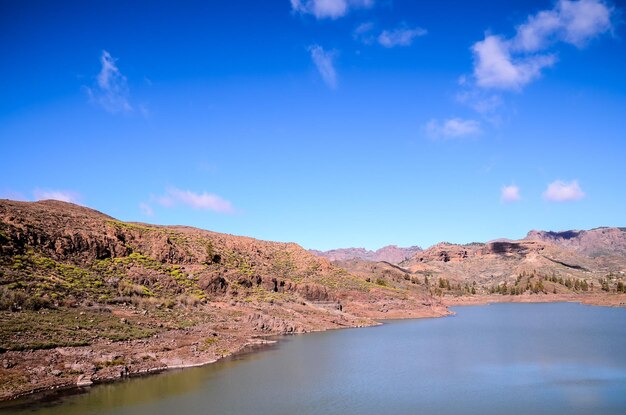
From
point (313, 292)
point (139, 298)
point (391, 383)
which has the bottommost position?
point (391, 383)

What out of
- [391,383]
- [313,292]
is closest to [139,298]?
[391,383]

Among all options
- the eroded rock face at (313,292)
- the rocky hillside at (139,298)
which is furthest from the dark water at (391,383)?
the eroded rock face at (313,292)

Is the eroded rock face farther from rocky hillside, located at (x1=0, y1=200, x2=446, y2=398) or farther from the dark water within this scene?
the dark water

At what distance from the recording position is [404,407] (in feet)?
94.5

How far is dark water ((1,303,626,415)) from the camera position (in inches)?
1134

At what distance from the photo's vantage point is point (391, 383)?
3478 cm

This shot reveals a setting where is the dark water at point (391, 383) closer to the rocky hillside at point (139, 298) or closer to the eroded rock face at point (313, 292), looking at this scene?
the rocky hillside at point (139, 298)

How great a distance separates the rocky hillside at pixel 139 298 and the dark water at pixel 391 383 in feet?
14.5

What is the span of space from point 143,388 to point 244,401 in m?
9.00

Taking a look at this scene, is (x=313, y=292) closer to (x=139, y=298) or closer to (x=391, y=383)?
(x=139, y=298)

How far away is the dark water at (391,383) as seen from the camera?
28797mm

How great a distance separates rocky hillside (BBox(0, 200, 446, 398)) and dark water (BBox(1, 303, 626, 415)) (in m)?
4.43

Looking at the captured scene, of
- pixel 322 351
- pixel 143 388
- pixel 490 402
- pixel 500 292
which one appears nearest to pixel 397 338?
pixel 322 351

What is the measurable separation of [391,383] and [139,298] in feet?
114
